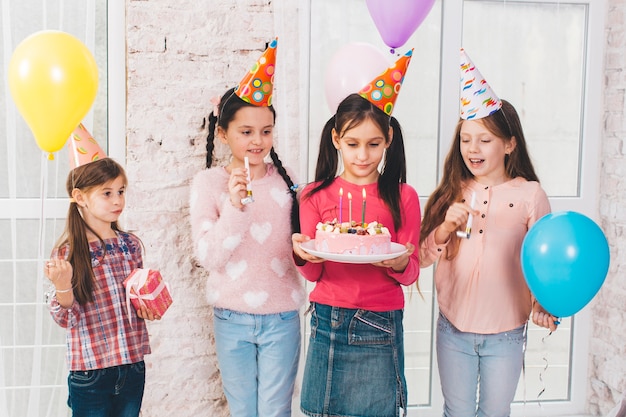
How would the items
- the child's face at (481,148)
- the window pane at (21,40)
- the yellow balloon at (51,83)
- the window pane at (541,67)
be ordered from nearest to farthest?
1. the yellow balloon at (51,83)
2. the child's face at (481,148)
3. the window pane at (21,40)
4. the window pane at (541,67)

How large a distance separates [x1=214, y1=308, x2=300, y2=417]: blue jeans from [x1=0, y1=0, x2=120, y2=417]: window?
0.59 m

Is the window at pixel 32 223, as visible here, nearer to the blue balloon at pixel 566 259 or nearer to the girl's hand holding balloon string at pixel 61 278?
the girl's hand holding balloon string at pixel 61 278

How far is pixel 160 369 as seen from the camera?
2.20m

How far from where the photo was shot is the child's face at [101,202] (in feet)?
5.61

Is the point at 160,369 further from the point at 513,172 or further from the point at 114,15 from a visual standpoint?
the point at 513,172

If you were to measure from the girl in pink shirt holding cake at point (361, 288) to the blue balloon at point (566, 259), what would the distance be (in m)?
0.33

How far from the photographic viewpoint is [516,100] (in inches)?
94.7

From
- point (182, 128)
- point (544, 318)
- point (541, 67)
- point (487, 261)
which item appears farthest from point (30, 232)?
point (541, 67)

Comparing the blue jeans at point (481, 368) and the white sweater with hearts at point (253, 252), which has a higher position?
the white sweater with hearts at point (253, 252)

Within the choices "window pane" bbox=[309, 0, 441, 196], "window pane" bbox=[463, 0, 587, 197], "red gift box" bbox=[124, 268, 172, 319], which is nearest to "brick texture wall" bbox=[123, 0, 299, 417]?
"window pane" bbox=[309, 0, 441, 196]

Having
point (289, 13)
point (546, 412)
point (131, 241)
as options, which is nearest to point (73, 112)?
point (131, 241)

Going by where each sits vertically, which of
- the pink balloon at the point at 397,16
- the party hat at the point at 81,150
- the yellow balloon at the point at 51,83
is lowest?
the party hat at the point at 81,150

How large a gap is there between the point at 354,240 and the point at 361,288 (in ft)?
0.70

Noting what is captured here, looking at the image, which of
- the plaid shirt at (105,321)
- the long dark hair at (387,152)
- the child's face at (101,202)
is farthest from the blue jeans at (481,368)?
the child's face at (101,202)
